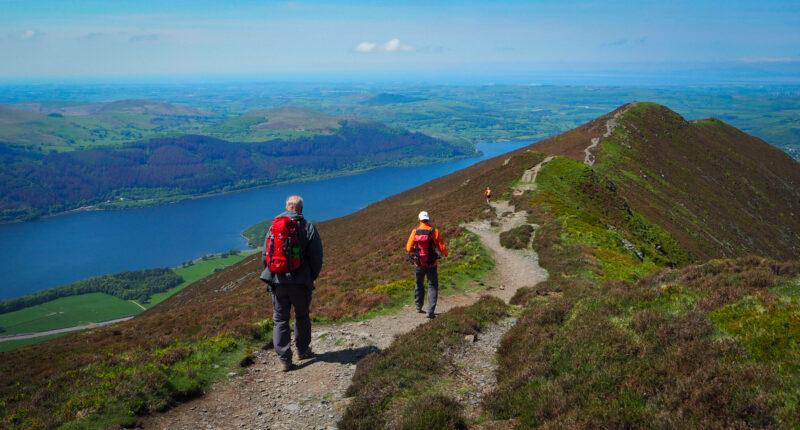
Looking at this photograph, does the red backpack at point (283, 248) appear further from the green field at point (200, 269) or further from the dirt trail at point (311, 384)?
the green field at point (200, 269)

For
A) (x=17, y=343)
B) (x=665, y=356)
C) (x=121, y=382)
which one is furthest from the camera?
(x=17, y=343)

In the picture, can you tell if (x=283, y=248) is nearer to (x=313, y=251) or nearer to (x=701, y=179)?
(x=313, y=251)

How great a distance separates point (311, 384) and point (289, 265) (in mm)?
2519

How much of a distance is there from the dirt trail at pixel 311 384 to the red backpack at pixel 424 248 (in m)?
1.96

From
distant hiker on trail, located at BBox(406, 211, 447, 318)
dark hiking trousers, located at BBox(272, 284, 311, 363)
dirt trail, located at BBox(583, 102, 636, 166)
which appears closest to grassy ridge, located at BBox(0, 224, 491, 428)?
dark hiking trousers, located at BBox(272, 284, 311, 363)

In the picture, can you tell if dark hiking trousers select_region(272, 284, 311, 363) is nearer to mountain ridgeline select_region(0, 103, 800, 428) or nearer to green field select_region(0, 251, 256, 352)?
mountain ridgeline select_region(0, 103, 800, 428)

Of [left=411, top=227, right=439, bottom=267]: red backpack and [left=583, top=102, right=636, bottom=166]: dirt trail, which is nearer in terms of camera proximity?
[left=411, top=227, right=439, bottom=267]: red backpack

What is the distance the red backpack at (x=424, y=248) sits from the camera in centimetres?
1228

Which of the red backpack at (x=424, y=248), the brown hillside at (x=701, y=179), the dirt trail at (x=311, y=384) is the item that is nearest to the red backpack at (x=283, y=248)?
the dirt trail at (x=311, y=384)

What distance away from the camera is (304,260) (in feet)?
29.5

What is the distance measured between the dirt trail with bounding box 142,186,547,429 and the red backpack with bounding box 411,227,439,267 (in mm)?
1958

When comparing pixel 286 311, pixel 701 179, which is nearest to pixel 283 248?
pixel 286 311

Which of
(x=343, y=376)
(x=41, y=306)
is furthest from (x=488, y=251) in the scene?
(x=41, y=306)

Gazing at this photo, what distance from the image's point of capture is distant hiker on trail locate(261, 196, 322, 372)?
8.62 metres
